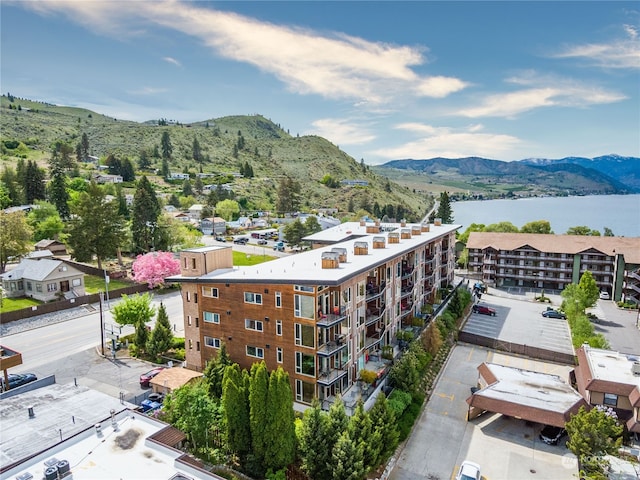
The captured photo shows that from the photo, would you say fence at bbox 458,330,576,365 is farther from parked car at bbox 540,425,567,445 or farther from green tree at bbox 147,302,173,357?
green tree at bbox 147,302,173,357

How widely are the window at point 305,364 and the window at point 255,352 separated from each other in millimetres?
3177

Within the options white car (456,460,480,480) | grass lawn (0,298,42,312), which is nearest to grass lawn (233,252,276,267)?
grass lawn (0,298,42,312)

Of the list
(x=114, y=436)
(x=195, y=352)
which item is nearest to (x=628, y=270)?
(x=195, y=352)

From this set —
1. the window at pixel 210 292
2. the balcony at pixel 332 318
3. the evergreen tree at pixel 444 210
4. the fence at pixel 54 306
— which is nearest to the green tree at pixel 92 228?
the fence at pixel 54 306

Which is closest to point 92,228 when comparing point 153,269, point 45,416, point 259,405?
point 153,269

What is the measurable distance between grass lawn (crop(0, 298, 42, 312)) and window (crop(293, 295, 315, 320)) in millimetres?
40763

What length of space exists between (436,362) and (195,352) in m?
22.6

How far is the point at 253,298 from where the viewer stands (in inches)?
1149

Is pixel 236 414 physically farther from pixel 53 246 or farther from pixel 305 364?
pixel 53 246

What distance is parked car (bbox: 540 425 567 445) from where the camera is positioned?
2795 centimetres

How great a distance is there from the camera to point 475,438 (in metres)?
28.6

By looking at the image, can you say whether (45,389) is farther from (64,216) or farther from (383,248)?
(64,216)

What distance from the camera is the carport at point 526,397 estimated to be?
2836 cm

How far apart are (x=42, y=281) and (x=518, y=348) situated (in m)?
57.6
